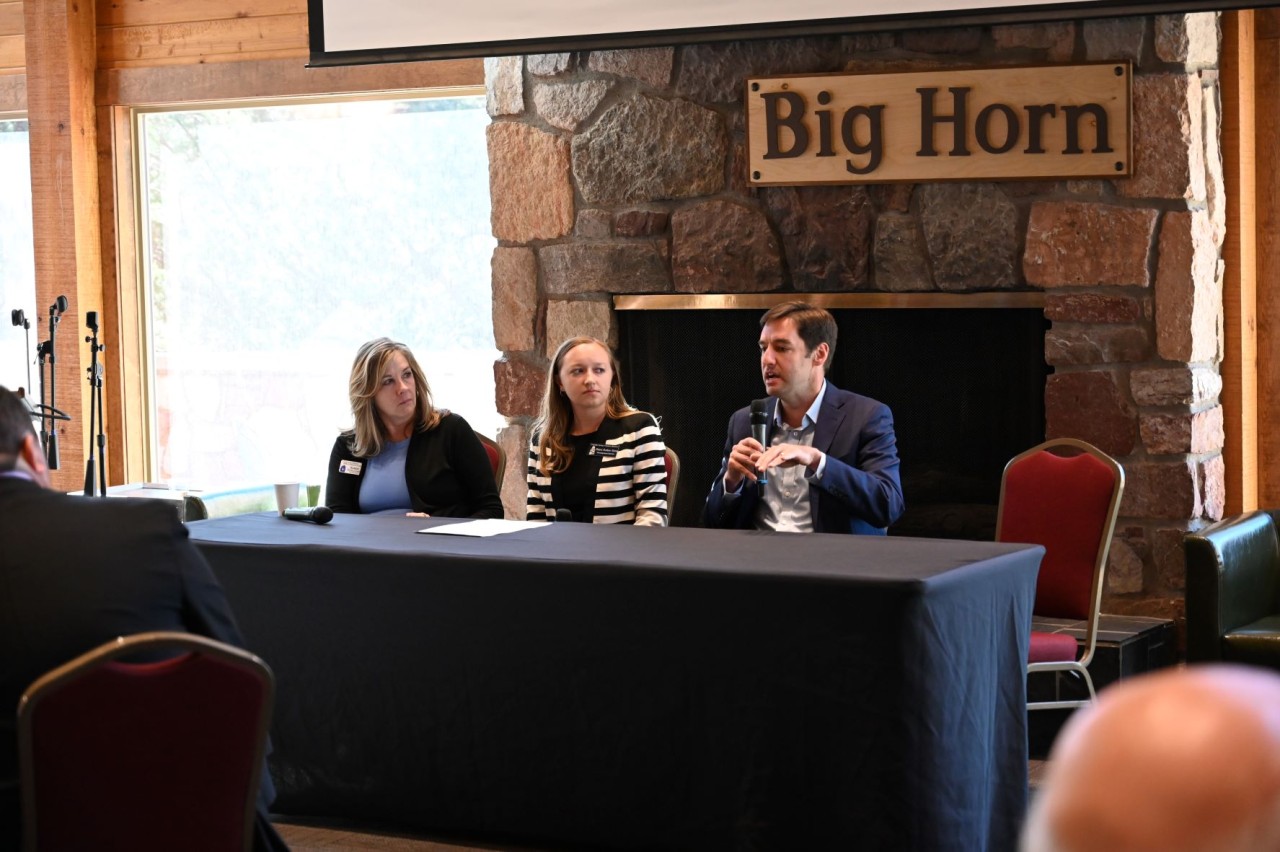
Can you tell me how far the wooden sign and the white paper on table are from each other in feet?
5.46

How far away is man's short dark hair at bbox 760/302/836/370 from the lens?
13.0 ft

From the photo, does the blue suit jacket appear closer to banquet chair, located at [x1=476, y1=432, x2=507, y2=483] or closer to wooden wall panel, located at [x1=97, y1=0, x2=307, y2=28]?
banquet chair, located at [x1=476, y1=432, x2=507, y2=483]

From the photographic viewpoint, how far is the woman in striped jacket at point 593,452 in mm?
4109

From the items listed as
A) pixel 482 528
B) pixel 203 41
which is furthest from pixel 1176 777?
pixel 203 41

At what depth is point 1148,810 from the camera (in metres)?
0.64

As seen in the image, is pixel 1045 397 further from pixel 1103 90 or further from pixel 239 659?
pixel 239 659

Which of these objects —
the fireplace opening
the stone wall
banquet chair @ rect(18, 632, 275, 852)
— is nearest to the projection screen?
the stone wall

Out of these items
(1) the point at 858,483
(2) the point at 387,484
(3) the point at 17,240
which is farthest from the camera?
(3) the point at 17,240

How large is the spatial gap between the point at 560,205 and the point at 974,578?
8.53 ft

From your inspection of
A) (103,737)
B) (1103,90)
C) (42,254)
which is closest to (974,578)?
(103,737)

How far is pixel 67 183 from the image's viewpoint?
6.34 metres

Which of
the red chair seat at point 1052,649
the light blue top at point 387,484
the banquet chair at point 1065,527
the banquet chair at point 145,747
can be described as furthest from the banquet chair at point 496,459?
the banquet chair at point 145,747

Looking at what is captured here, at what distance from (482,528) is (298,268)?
9.56 feet

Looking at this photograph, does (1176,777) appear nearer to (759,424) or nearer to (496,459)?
(759,424)
